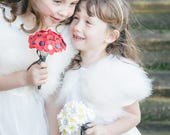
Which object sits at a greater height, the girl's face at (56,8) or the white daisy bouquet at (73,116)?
the girl's face at (56,8)

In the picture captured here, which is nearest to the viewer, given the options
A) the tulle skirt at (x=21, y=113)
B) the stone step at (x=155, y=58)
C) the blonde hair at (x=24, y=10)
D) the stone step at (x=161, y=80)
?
the blonde hair at (x=24, y=10)

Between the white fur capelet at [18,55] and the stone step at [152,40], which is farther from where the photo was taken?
the stone step at [152,40]

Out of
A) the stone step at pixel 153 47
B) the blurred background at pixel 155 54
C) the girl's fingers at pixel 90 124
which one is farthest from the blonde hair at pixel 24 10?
the stone step at pixel 153 47

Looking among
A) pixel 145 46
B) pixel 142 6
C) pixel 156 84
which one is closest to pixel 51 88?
pixel 156 84

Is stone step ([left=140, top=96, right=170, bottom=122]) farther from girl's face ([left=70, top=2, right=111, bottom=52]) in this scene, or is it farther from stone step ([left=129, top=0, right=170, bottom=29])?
girl's face ([left=70, top=2, right=111, bottom=52])

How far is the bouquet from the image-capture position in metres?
2.39

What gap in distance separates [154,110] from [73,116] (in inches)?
61.9

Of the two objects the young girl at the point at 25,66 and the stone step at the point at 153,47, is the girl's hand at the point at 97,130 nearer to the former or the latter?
the young girl at the point at 25,66

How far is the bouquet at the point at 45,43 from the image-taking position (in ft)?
7.86

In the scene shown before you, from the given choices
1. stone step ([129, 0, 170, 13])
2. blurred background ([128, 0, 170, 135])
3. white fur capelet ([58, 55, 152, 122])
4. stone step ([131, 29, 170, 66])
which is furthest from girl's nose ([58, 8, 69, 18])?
stone step ([129, 0, 170, 13])

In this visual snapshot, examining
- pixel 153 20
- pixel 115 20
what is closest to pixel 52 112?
pixel 115 20

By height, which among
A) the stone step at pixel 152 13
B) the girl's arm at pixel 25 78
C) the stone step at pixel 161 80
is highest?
Answer: the girl's arm at pixel 25 78

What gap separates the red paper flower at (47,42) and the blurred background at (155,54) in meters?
1.74

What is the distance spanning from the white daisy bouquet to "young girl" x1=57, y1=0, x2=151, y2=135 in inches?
2.8
